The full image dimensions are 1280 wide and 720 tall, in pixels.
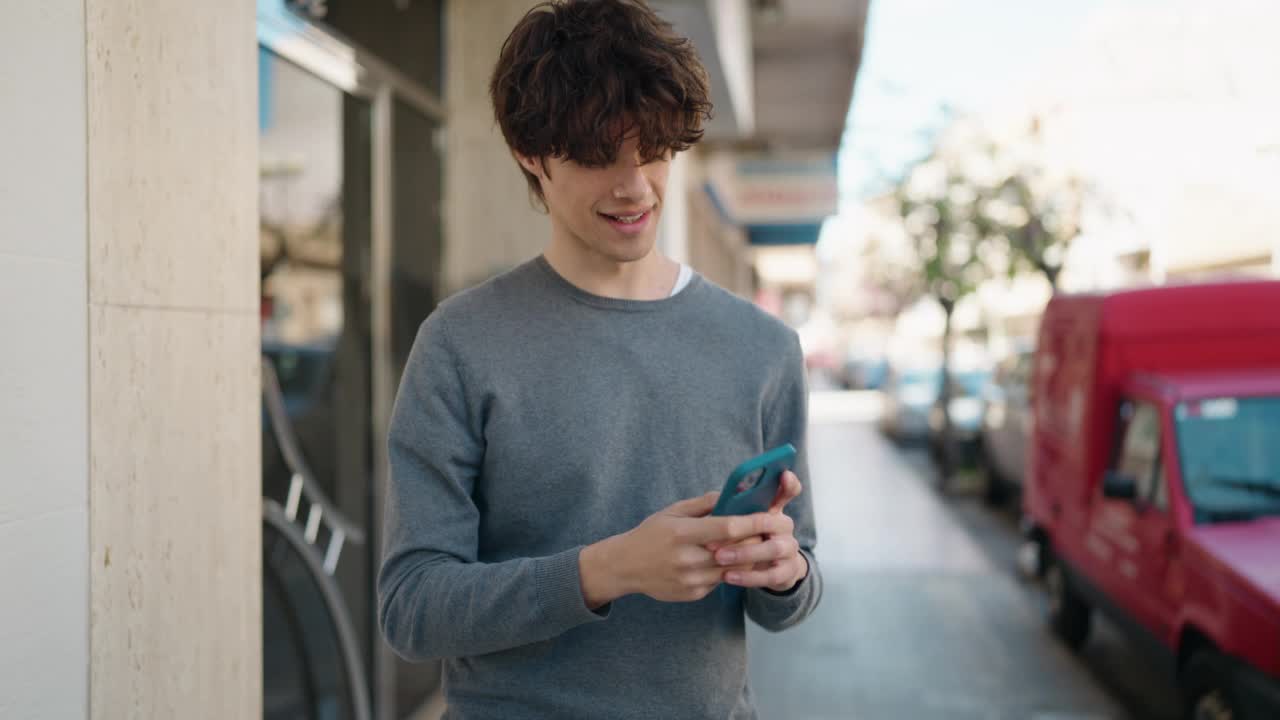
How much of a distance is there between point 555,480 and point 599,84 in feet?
1.74

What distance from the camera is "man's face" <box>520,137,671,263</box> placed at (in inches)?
59.6

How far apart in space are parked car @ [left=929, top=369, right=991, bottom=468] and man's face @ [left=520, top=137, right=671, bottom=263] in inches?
542

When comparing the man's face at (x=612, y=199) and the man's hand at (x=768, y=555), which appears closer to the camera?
the man's hand at (x=768, y=555)

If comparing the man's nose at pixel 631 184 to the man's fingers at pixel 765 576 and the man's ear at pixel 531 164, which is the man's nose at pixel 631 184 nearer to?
the man's ear at pixel 531 164

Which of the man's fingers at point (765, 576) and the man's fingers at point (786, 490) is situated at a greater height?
the man's fingers at point (786, 490)

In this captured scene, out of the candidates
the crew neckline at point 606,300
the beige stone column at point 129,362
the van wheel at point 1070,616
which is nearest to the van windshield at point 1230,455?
the van wheel at point 1070,616

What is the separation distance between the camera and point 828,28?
1178 centimetres

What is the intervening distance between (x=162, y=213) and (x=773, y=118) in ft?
50.9

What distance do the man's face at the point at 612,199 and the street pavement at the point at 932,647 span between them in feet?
16.2

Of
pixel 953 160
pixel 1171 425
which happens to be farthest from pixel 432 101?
pixel 953 160

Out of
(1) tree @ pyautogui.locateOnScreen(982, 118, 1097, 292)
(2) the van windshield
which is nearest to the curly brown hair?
(2) the van windshield

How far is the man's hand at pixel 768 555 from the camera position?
4.27ft

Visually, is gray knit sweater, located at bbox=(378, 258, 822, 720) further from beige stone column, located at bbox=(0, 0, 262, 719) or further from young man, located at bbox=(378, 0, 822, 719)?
beige stone column, located at bbox=(0, 0, 262, 719)

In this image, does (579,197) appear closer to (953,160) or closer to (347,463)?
(347,463)
